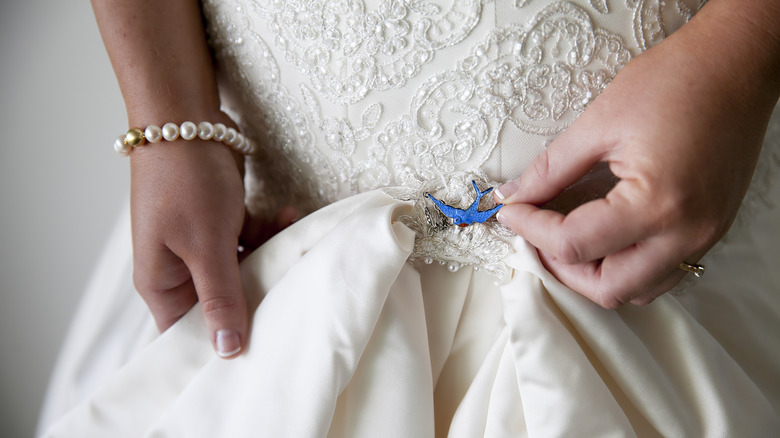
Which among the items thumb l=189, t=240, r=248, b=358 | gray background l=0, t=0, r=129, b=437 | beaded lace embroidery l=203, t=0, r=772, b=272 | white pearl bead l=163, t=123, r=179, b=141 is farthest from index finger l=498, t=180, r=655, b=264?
gray background l=0, t=0, r=129, b=437

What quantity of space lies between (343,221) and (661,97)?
1.23 ft

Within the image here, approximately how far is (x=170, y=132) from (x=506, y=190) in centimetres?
48

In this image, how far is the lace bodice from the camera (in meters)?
0.53

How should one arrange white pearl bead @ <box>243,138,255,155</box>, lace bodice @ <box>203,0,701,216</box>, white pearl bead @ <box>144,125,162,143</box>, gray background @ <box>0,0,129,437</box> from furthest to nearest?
gray background @ <box>0,0,129,437</box> < white pearl bead @ <box>243,138,255,155</box> < white pearl bead @ <box>144,125,162,143</box> < lace bodice @ <box>203,0,701,216</box>

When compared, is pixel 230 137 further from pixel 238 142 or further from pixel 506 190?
pixel 506 190

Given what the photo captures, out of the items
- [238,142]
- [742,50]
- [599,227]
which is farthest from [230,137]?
[742,50]

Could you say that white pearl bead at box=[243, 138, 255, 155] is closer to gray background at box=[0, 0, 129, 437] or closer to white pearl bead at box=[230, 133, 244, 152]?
white pearl bead at box=[230, 133, 244, 152]

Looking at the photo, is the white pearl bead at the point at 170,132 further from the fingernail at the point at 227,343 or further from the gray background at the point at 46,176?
the gray background at the point at 46,176

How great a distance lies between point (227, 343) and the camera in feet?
1.96

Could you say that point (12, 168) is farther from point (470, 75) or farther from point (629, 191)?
point (629, 191)

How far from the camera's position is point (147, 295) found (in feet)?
2.25

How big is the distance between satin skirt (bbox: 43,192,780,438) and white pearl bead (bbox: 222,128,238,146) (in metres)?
0.18

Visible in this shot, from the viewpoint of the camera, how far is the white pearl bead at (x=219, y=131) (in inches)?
27.7

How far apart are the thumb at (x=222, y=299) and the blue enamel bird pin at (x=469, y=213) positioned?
304mm
